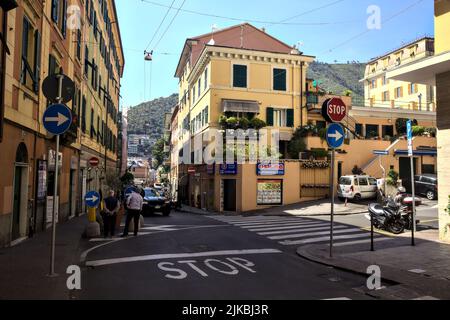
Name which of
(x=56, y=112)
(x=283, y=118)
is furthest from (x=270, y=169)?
(x=56, y=112)

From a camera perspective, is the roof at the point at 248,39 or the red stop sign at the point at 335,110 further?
the roof at the point at 248,39

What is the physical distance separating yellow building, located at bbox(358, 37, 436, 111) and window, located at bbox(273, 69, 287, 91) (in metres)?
15.2

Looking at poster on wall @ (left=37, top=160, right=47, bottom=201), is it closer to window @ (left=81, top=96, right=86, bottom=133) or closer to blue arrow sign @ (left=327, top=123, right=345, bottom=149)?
window @ (left=81, top=96, right=86, bottom=133)

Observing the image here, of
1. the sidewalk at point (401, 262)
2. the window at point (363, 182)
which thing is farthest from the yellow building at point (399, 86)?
the sidewalk at point (401, 262)

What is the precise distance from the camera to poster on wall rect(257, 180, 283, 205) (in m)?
26.5

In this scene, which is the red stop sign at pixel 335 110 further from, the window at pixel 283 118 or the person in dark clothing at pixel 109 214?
the window at pixel 283 118

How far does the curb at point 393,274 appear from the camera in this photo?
636cm

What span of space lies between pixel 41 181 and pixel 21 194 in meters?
1.50

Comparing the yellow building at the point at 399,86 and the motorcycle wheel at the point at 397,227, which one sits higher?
the yellow building at the point at 399,86

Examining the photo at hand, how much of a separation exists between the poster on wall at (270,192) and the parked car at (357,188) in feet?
13.3

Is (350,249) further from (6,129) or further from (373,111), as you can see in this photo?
(373,111)

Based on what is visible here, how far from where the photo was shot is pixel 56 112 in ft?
23.2

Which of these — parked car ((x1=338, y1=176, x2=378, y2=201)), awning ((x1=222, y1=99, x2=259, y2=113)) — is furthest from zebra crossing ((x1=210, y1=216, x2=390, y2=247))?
awning ((x1=222, y1=99, x2=259, y2=113))
